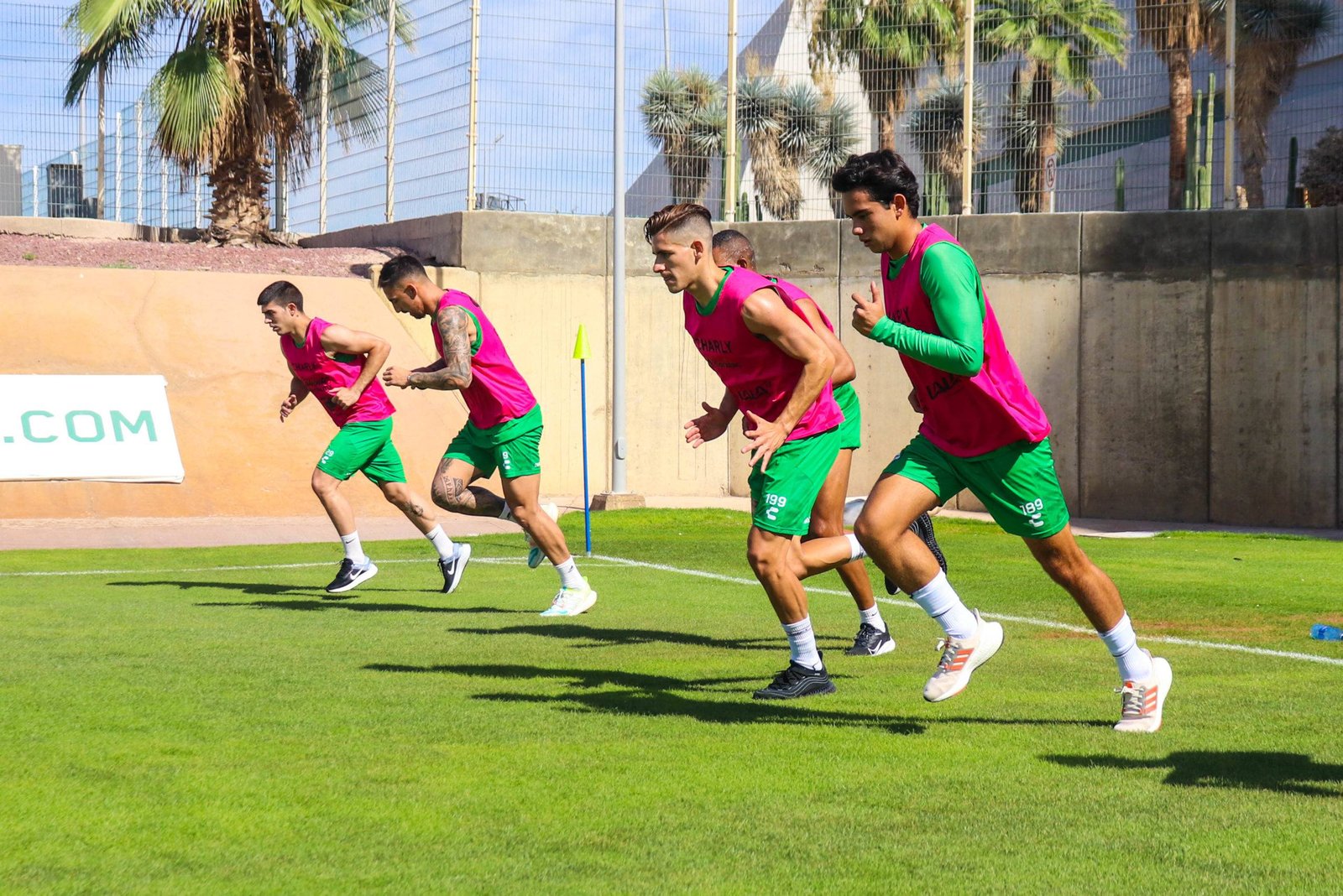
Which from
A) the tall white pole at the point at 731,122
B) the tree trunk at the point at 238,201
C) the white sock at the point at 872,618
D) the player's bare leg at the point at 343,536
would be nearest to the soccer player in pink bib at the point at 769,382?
the white sock at the point at 872,618

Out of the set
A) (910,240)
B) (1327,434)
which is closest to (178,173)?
(1327,434)

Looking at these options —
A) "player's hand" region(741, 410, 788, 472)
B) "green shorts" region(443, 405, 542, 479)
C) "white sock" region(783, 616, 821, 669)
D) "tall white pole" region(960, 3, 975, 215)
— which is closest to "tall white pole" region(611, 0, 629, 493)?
"tall white pole" region(960, 3, 975, 215)

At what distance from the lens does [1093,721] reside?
5.66 meters

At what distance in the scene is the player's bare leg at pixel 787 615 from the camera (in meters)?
6.17

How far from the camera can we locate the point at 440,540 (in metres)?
10.3

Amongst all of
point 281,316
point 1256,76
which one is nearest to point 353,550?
point 281,316

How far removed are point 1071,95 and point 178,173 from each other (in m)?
12.9

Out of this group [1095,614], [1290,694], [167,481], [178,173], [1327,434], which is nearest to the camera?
[1095,614]

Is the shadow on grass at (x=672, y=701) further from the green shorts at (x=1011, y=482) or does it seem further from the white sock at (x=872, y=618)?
the white sock at (x=872, y=618)

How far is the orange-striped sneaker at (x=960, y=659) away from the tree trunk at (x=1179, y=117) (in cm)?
1500

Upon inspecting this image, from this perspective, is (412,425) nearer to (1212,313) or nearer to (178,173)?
(178,173)

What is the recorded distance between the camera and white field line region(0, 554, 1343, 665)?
7.46m

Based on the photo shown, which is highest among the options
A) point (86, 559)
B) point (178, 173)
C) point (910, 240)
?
point (178, 173)

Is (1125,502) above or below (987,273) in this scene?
below
